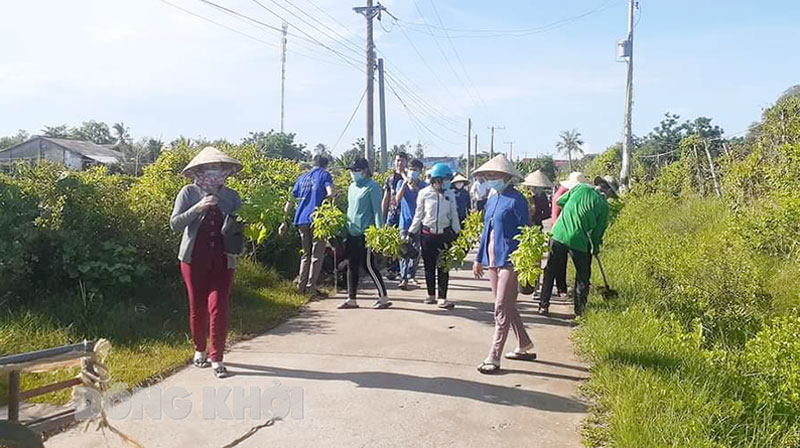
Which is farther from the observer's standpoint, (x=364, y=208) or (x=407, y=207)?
(x=407, y=207)

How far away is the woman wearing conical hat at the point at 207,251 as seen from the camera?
514cm

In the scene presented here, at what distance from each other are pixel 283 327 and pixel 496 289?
2551 millimetres

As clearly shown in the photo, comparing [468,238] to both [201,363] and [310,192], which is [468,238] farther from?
[201,363]

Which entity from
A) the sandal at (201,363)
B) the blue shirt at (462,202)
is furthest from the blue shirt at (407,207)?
the sandal at (201,363)

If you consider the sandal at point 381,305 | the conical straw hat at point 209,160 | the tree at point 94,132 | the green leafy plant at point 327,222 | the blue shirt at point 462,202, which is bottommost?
the sandal at point 381,305

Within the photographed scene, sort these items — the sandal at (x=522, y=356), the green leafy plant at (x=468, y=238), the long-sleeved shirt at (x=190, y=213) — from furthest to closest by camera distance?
the green leafy plant at (x=468, y=238) → the sandal at (x=522, y=356) → the long-sleeved shirt at (x=190, y=213)

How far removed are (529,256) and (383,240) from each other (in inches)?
108

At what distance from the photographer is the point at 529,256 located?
5141 mm

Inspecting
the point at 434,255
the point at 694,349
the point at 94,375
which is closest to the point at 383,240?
the point at 434,255

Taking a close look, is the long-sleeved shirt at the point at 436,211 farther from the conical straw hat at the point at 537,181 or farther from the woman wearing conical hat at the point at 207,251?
the woman wearing conical hat at the point at 207,251

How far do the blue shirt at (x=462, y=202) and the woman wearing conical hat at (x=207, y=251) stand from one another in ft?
17.4

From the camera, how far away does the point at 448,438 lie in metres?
4.02

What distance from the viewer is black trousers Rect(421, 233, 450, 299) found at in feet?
25.5

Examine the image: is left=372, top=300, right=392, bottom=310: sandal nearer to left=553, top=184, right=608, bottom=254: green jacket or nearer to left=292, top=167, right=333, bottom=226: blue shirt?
left=292, top=167, right=333, bottom=226: blue shirt
